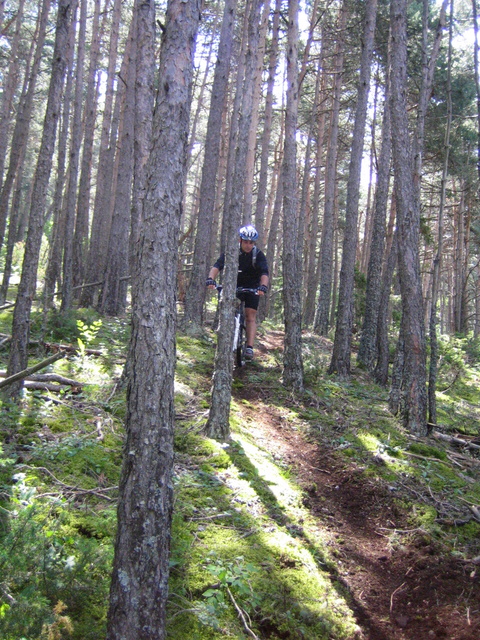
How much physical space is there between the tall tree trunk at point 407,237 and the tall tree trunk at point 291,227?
1.51 meters

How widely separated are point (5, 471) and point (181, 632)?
1649 millimetres

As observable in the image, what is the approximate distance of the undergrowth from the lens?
9.07ft

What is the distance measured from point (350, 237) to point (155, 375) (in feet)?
27.7

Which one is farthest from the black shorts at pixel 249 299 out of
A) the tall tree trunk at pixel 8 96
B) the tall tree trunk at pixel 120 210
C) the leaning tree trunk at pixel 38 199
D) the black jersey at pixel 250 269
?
the tall tree trunk at pixel 8 96

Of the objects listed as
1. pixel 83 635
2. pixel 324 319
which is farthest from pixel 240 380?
pixel 324 319

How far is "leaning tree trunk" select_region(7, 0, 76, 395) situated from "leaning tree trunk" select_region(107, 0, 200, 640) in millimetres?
2361

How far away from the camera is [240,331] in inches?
330

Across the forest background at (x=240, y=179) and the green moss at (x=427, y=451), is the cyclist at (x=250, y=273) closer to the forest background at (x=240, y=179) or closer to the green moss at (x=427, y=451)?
the forest background at (x=240, y=179)

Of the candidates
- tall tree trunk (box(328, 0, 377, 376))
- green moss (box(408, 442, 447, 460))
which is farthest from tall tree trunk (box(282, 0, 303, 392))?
green moss (box(408, 442, 447, 460))

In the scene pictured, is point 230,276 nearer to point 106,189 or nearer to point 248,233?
point 248,233

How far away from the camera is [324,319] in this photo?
17516 mm

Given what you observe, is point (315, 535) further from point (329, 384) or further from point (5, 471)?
point (329, 384)

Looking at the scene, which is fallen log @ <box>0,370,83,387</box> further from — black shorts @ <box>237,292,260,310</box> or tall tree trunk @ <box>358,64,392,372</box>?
tall tree trunk @ <box>358,64,392,372</box>

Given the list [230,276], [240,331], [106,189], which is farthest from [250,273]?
[106,189]
